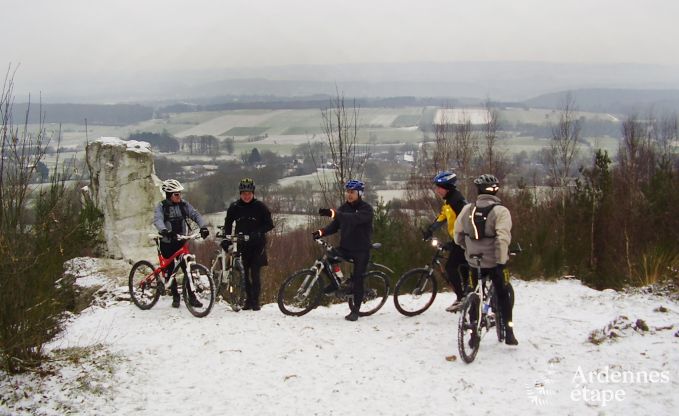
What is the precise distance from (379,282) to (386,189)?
133 feet

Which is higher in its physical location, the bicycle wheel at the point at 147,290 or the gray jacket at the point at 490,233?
the gray jacket at the point at 490,233

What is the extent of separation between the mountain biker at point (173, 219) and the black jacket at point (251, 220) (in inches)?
18.7

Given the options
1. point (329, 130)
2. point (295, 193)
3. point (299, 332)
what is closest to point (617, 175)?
point (329, 130)

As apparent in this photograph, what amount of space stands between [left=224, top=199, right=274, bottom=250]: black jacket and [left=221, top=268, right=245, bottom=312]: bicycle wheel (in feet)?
1.66

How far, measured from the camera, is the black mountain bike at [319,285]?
833 centimetres

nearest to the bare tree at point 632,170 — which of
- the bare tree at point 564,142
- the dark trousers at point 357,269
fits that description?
the bare tree at point 564,142

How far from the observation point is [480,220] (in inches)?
251

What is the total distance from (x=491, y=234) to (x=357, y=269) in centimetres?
248

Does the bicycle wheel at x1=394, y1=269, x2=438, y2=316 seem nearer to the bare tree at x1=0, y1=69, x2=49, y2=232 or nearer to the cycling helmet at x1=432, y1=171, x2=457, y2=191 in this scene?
the cycling helmet at x1=432, y1=171, x2=457, y2=191

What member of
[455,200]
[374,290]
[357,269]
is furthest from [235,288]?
[455,200]

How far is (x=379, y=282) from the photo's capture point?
28.2 feet

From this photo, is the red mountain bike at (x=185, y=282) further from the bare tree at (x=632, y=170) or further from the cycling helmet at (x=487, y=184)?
the bare tree at (x=632, y=170)

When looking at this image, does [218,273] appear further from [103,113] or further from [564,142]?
[103,113]

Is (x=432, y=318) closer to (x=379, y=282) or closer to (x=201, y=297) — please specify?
(x=379, y=282)
